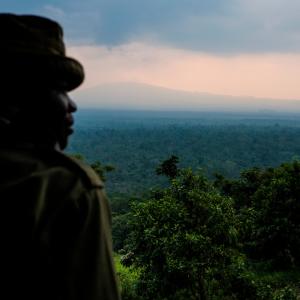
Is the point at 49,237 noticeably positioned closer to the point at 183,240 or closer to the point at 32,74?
the point at 32,74

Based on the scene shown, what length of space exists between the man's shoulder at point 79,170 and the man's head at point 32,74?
5.0 inches

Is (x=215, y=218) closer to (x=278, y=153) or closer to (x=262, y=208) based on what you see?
(x=262, y=208)

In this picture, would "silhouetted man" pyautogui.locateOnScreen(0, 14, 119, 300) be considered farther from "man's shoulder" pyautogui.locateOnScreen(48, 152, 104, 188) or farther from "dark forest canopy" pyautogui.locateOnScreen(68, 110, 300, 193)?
"dark forest canopy" pyautogui.locateOnScreen(68, 110, 300, 193)

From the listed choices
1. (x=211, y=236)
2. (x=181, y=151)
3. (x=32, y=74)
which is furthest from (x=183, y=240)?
(x=181, y=151)

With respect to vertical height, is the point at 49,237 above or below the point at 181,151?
above

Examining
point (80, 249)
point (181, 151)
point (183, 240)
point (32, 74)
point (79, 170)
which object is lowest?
point (181, 151)

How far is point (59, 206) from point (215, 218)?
13.0m

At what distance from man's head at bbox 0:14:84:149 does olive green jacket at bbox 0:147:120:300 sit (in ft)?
0.63

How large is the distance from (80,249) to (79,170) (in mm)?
194

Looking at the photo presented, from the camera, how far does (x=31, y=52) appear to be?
1.46 metres

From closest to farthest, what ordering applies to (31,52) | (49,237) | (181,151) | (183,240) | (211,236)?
(49,237)
(31,52)
(183,240)
(211,236)
(181,151)

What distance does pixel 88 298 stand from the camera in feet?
4.36

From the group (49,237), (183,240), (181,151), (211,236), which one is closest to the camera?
(49,237)

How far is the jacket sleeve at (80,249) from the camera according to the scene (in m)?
1.31
